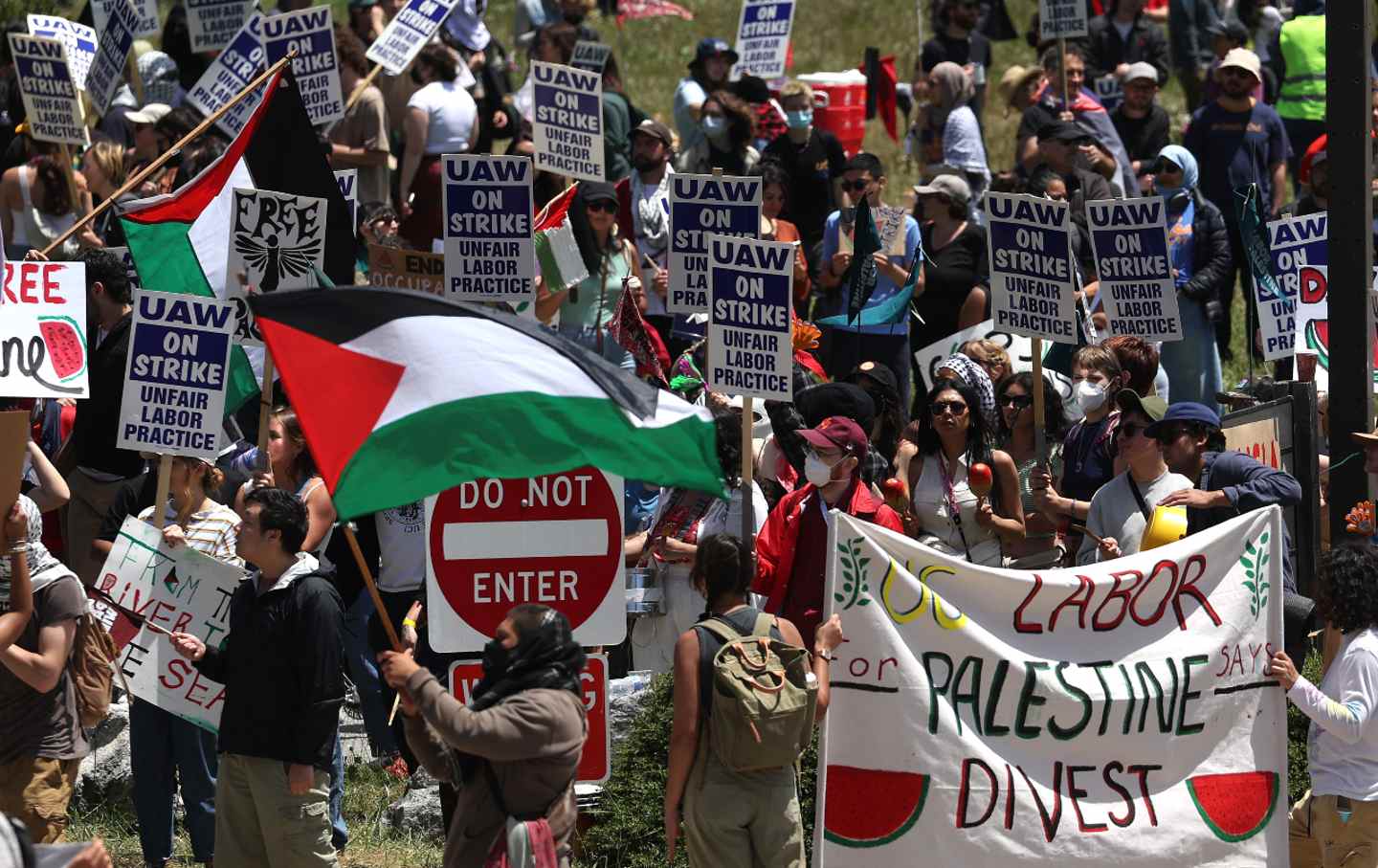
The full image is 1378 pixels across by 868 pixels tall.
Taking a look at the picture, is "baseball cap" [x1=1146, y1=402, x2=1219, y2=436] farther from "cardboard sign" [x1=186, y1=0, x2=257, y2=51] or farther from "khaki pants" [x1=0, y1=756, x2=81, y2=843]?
"cardboard sign" [x1=186, y1=0, x2=257, y2=51]

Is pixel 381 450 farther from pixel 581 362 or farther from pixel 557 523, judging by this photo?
pixel 557 523

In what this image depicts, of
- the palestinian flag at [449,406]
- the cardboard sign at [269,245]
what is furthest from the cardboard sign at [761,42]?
the palestinian flag at [449,406]

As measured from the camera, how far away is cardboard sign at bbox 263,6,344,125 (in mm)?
14109

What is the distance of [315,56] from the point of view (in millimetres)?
14188

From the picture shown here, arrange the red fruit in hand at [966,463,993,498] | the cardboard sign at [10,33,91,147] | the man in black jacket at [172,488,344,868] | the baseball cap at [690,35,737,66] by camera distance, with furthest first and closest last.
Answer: the baseball cap at [690,35,737,66] → the cardboard sign at [10,33,91,147] → the red fruit in hand at [966,463,993,498] → the man in black jacket at [172,488,344,868]

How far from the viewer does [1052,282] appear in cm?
1047

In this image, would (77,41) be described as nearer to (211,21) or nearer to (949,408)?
(211,21)

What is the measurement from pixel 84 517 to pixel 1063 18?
886 centimetres

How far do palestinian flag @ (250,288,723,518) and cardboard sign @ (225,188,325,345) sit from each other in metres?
2.87

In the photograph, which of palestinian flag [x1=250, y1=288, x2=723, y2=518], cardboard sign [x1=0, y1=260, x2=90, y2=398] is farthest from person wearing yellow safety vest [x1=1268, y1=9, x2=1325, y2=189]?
palestinian flag [x1=250, y1=288, x2=723, y2=518]

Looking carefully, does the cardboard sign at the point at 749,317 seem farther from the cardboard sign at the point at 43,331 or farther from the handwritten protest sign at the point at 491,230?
the cardboard sign at the point at 43,331

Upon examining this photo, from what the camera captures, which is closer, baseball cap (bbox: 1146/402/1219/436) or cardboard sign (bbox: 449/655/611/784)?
cardboard sign (bbox: 449/655/611/784)

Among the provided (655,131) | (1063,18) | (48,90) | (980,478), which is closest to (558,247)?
(655,131)

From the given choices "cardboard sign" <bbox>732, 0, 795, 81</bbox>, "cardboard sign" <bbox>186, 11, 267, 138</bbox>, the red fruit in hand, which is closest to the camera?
the red fruit in hand
